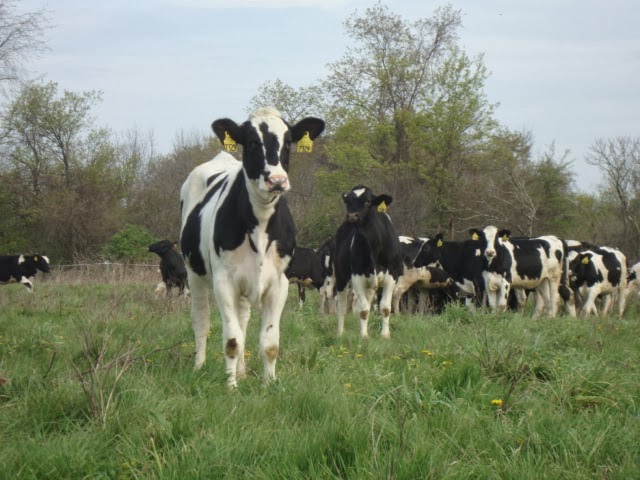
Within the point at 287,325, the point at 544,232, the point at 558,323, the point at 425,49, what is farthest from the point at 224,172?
the point at 425,49

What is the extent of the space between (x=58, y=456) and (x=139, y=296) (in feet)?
43.3

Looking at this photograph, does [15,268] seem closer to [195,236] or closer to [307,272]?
[307,272]

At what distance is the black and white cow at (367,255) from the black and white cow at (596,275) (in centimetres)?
782

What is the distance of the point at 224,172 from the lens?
8.67m

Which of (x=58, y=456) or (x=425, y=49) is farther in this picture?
(x=425, y=49)

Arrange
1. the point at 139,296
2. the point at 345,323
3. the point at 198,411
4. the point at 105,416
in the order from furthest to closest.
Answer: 1. the point at 139,296
2. the point at 345,323
3. the point at 198,411
4. the point at 105,416

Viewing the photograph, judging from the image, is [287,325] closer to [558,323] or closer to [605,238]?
[558,323]

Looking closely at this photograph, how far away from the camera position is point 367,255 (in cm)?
1205

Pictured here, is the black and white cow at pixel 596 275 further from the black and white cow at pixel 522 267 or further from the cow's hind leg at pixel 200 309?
the cow's hind leg at pixel 200 309

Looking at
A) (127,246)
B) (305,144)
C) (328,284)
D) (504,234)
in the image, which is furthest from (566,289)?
(127,246)

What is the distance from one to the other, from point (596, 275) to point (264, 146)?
13.9 metres

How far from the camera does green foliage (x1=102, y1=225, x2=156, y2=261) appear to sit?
38781mm

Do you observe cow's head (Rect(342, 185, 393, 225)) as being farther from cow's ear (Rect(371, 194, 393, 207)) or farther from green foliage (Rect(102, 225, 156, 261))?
green foliage (Rect(102, 225, 156, 261))

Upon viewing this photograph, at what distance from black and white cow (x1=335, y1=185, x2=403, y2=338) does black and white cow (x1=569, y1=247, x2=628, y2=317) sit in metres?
7.82
